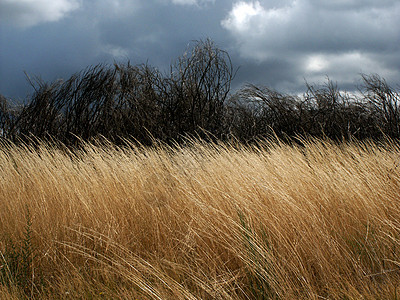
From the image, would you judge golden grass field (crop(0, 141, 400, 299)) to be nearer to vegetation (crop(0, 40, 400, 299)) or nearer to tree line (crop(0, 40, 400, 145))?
vegetation (crop(0, 40, 400, 299))

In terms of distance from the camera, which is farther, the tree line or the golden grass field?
the tree line

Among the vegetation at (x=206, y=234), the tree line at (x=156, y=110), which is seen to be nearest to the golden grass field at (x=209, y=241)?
the vegetation at (x=206, y=234)

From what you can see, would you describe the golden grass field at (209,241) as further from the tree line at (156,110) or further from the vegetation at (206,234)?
the tree line at (156,110)

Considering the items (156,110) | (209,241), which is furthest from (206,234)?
(156,110)

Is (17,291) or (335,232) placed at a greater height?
(335,232)

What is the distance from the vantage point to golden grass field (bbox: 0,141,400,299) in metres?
2.09

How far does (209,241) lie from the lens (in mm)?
2639

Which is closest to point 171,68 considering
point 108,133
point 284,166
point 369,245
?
point 108,133

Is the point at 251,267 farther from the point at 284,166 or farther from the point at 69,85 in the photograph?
the point at 69,85

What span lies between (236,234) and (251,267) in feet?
0.75

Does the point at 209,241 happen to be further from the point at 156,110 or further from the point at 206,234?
the point at 156,110

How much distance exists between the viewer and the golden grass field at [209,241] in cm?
209

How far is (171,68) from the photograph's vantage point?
10164 mm

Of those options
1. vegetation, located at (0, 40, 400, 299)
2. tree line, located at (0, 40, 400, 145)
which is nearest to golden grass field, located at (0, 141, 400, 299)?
vegetation, located at (0, 40, 400, 299)
